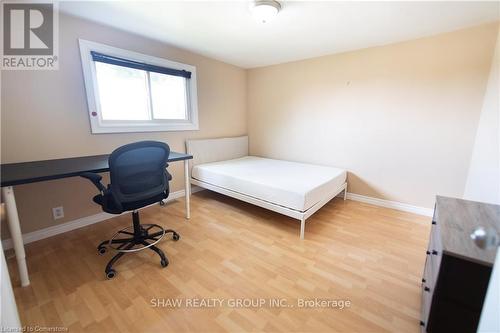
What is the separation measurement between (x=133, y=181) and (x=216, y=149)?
218 cm

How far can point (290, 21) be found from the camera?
7.47 feet

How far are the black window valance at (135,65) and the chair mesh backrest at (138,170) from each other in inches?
59.3

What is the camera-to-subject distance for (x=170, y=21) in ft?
7.66

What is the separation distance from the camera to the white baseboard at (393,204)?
9.45 ft

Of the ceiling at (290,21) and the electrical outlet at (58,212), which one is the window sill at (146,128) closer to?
the electrical outlet at (58,212)

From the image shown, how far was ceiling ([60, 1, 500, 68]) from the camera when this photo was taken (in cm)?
198

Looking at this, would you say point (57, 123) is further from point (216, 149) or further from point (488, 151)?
point (488, 151)

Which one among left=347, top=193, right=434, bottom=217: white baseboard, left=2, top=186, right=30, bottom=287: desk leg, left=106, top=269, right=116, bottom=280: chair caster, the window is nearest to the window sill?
the window

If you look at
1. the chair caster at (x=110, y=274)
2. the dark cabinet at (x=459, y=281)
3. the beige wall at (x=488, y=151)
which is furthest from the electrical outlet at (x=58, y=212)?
the beige wall at (x=488, y=151)

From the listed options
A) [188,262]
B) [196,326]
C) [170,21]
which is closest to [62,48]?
[170,21]

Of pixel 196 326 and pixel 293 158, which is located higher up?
pixel 293 158

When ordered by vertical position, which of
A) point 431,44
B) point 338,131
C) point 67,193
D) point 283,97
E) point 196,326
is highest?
point 431,44

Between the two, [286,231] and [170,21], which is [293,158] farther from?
[170,21]

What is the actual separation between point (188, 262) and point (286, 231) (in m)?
1.15
